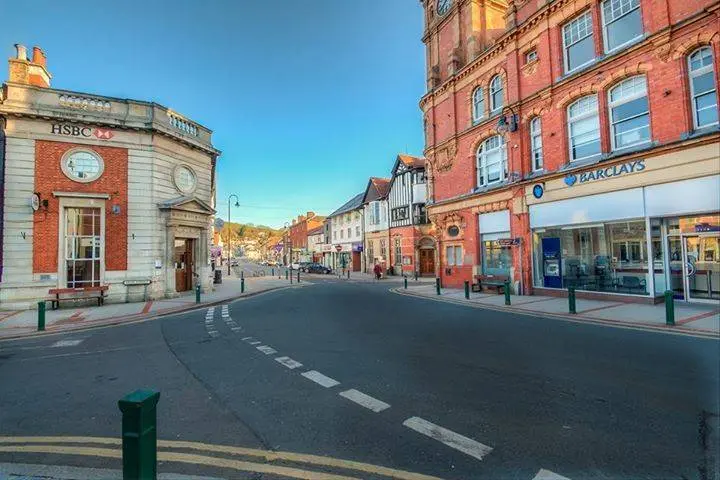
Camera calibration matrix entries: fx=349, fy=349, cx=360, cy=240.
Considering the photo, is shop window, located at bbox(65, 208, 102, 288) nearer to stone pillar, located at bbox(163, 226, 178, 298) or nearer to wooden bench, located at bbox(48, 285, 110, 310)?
wooden bench, located at bbox(48, 285, 110, 310)

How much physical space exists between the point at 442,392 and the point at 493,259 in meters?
15.1

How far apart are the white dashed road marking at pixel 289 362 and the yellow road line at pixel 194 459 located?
105 inches

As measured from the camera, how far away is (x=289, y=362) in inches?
249

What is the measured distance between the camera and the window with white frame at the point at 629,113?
12453 millimetres

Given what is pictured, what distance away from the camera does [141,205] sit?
53.0 ft

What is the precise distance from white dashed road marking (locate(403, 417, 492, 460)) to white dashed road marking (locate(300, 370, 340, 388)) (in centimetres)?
154

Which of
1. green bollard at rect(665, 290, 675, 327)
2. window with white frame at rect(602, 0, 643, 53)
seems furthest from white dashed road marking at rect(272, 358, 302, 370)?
window with white frame at rect(602, 0, 643, 53)

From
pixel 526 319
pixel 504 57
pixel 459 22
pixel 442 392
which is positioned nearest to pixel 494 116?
pixel 504 57

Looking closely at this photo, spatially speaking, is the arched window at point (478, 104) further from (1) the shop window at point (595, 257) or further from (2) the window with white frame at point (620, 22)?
(1) the shop window at point (595, 257)

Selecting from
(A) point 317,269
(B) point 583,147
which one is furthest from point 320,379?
(A) point 317,269

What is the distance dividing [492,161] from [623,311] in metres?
10.5

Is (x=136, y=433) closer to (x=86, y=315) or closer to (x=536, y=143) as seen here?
(x=86, y=315)

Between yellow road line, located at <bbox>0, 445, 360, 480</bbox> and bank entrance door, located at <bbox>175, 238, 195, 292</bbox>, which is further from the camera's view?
bank entrance door, located at <bbox>175, 238, 195, 292</bbox>

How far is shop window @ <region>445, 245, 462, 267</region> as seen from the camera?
20938 mm
